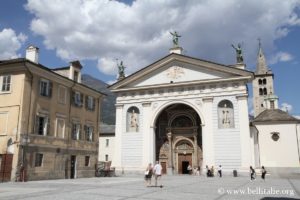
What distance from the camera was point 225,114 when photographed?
3556cm

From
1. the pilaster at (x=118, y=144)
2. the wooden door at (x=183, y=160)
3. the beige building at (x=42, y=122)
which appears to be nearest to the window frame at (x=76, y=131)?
the beige building at (x=42, y=122)

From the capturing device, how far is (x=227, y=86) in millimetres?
36062

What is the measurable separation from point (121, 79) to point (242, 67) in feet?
49.0

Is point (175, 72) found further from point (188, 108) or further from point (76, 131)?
point (76, 131)

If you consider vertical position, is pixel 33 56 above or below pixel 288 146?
above

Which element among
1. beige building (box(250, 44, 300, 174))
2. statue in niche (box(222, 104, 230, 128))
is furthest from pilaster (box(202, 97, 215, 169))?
beige building (box(250, 44, 300, 174))

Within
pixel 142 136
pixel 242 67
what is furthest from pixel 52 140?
pixel 242 67

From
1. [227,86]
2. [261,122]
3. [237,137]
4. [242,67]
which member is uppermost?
[242,67]

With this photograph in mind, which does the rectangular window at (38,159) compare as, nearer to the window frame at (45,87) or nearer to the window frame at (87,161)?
the window frame at (45,87)

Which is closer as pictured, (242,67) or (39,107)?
(39,107)

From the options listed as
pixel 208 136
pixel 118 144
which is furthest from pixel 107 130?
pixel 208 136

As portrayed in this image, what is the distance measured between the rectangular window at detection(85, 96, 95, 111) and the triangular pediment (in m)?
8.13

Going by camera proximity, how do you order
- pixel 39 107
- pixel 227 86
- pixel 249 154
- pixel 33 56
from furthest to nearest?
pixel 227 86
pixel 249 154
pixel 33 56
pixel 39 107

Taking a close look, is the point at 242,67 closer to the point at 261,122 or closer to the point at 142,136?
the point at 261,122
